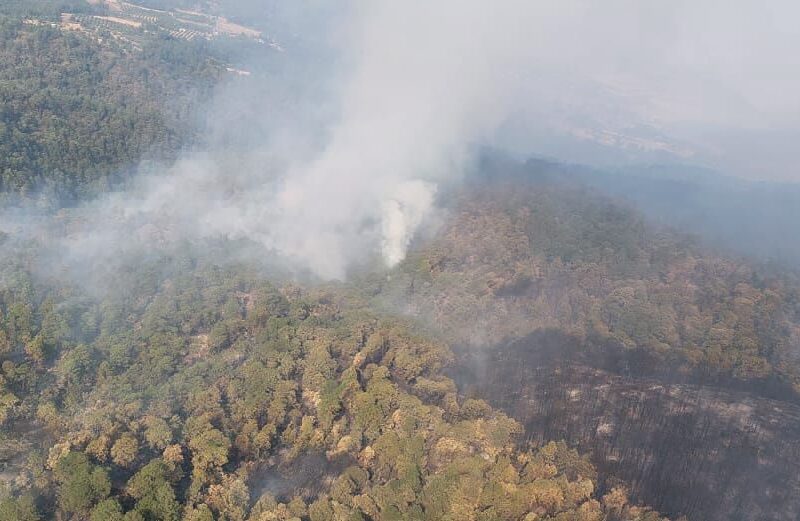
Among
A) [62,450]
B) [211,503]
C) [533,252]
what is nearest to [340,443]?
[211,503]

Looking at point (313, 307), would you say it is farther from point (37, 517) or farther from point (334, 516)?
point (37, 517)

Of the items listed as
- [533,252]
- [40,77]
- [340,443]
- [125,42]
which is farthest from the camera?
[125,42]

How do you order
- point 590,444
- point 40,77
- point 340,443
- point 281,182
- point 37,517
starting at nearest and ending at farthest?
point 37,517
point 340,443
point 590,444
point 281,182
point 40,77

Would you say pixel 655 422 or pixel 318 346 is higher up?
pixel 655 422

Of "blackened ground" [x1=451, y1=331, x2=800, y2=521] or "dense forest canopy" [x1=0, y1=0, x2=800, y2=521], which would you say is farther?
"blackened ground" [x1=451, y1=331, x2=800, y2=521]

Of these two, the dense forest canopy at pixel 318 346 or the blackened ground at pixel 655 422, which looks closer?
the dense forest canopy at pixel 318 346

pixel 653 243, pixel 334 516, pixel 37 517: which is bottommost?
pixel 37 517

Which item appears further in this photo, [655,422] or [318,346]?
[318,346]

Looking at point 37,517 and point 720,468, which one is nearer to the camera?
point 37,517
